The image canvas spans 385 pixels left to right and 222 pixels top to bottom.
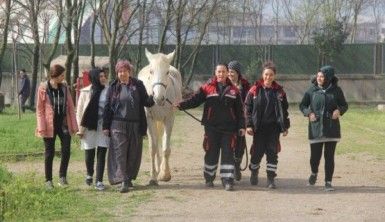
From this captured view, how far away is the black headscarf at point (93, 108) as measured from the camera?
10.6m

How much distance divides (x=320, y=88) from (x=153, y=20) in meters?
28.9

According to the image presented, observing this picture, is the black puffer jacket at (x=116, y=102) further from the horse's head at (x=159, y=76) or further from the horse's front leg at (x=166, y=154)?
the horse's front leg at (x=166, y=154)

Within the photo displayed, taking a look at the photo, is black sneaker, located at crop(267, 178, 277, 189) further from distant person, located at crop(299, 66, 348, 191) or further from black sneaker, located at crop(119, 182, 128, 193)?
black sneaker, located at crop(119, 182, 128, 193)

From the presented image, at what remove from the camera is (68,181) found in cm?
1119

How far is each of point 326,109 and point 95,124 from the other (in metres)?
3.23

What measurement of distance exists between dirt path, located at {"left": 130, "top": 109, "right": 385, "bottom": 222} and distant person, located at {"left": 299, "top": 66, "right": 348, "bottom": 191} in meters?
0.53

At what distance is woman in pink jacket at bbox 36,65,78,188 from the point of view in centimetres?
1027

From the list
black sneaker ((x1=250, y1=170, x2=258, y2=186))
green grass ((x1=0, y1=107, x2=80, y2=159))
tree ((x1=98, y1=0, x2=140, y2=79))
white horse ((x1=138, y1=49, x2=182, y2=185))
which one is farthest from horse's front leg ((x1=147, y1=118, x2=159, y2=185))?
tree ((x1=98, y1=0, x2=140, y2=79))

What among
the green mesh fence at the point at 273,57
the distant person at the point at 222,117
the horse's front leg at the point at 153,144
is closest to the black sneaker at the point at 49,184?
the horse's front leg at the point at 153,144

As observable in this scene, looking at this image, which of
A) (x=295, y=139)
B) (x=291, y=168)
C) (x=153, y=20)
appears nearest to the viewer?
(x=291, y=168)

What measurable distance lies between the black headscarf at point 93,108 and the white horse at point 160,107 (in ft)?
2.55

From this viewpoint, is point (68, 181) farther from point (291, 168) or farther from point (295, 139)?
point (295, 139)

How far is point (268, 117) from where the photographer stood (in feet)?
34.9

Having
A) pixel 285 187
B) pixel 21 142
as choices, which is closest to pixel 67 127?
pixel 285 187
